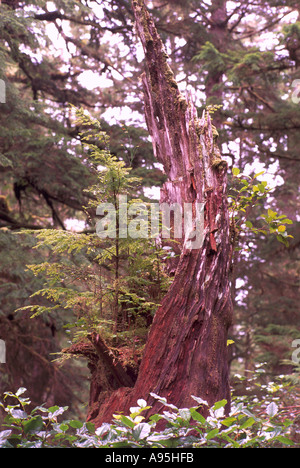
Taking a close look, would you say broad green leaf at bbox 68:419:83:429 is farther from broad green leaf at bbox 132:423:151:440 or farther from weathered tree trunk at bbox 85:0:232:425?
weathered tree trunk at bbox 85:0:232:425

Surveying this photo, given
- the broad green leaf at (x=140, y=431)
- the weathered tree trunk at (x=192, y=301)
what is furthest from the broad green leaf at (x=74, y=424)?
the weathered tree trunk at (x=192, y=301)

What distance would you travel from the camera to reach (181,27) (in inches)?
423

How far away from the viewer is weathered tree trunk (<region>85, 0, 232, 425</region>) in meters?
3.09

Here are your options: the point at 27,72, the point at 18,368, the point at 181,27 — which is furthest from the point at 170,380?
the point at 181,27

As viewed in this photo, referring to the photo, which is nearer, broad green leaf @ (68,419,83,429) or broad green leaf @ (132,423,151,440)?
broad green leaf @ (132,423,151,440)

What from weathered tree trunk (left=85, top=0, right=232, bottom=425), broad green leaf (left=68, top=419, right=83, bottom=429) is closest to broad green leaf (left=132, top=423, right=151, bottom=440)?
broad green leaf (left=68, top=419, right=83, bottom=429)

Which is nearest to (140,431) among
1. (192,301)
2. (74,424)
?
(74,424)

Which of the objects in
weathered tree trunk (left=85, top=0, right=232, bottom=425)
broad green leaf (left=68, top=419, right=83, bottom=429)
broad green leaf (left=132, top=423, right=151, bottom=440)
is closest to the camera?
broad green leaf (left=132, top=423, right=151, bottom=440)

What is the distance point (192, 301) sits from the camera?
10.6ft

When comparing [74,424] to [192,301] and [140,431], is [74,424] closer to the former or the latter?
[140,431]

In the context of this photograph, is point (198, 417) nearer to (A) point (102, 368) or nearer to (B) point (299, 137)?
(A) point (102, 368)

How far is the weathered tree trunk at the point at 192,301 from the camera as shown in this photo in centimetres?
309

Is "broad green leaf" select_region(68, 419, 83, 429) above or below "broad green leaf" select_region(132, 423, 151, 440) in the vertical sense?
below

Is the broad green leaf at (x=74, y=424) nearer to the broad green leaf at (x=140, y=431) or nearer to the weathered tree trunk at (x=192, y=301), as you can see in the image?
the broad green leaf at (x=140, y=431)
